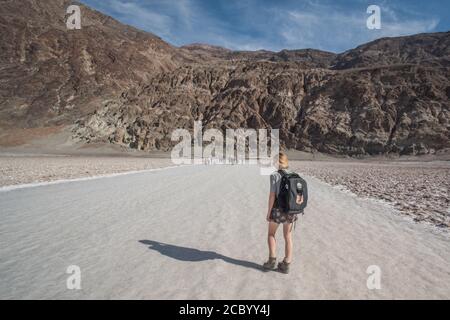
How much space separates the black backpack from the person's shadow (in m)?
1.10

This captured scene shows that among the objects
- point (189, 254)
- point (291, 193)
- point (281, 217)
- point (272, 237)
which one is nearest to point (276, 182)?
point (291, 193)

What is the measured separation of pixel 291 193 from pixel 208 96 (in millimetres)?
89717

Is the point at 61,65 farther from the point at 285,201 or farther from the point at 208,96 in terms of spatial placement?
the point at 285,201

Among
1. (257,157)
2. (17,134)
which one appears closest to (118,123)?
(17,134)

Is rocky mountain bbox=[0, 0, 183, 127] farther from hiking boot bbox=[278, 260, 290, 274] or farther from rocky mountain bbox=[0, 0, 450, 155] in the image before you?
hiking boot bbox=[278, 260, 290, 274]

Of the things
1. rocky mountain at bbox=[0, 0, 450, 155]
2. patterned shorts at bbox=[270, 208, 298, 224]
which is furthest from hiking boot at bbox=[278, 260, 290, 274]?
rocky mountain at bbox=[0, 0, 450, 155]

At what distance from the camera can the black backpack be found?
4762mm

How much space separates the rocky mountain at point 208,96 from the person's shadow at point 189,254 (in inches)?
2887

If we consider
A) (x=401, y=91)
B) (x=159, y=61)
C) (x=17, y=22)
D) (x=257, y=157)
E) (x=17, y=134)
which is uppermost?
(x=17, y=22)

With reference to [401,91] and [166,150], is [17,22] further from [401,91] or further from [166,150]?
[401,91]

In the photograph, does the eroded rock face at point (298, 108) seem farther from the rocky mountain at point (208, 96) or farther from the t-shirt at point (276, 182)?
the t-shirt at point (276, 182)

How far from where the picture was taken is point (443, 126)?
70062mm


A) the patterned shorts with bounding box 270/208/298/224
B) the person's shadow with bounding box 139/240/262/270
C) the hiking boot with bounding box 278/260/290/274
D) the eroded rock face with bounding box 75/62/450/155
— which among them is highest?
the eroded rock face with bounding box 75/62/450/155

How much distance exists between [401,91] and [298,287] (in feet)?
282
